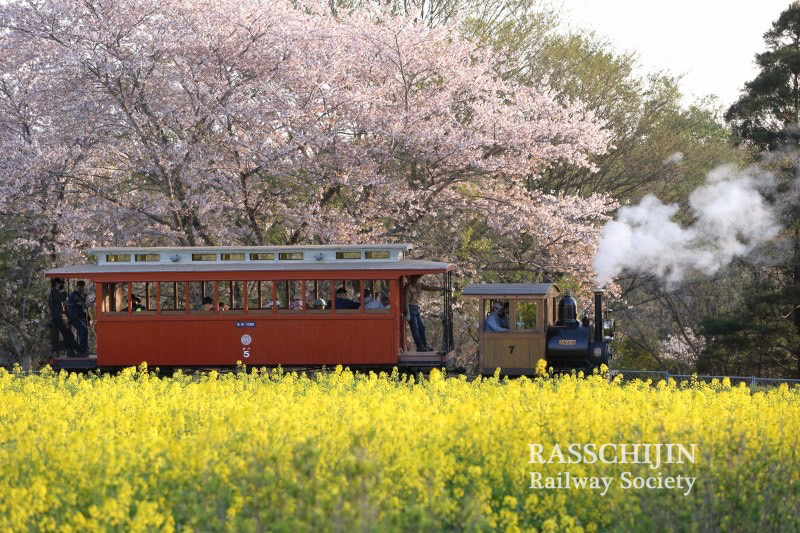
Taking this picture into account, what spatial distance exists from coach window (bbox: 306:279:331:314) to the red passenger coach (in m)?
0.04

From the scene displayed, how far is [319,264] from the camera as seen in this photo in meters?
21.4

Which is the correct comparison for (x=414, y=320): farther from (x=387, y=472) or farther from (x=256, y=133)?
(x=387, y=472)

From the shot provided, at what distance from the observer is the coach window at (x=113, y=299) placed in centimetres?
2181

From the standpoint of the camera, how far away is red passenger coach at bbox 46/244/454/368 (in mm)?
21109

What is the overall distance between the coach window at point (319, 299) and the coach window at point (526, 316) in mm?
3698

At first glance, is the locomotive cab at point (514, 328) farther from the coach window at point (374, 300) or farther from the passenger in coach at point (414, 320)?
the passenger in coach at point (414, 320)

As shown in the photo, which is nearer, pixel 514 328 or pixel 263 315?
pixel 514 328

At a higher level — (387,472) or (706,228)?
(706,228)

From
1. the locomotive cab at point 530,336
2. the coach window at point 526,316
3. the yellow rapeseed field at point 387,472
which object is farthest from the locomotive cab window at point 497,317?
the yellow rapeseed field at point 387,472

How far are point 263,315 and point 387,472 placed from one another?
42.2 feet

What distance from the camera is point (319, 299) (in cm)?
2159

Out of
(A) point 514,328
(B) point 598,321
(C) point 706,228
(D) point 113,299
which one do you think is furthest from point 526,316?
(C) point 706,228

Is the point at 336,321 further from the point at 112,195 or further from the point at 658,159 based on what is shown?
the point at 658,159

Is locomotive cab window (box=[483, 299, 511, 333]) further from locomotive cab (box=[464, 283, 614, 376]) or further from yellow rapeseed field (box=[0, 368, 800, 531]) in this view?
yellow rapeseed field (box=[0, 368, 800, 531])
